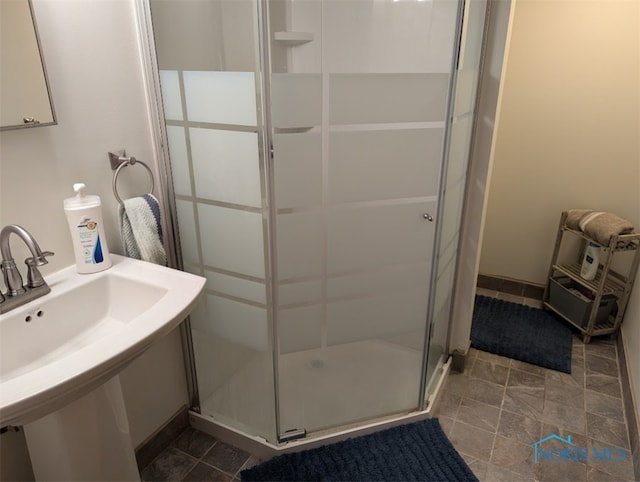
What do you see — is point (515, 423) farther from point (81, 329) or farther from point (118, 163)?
point (118, 163)

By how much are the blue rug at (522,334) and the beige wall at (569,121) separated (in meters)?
0.31

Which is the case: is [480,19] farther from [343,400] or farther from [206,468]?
[206,468]

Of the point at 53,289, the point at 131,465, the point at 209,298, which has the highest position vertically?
the point at 53,289

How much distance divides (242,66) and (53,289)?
→ 814mm

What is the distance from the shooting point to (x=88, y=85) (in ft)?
4.10

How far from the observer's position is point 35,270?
112 centimetres

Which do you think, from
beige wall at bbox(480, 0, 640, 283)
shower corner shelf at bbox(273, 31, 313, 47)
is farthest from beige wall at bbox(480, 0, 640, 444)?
shower corner shelf at bbox(273, 31, 313, 47)

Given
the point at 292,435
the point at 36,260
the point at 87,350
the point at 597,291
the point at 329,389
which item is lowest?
the point at 292,435

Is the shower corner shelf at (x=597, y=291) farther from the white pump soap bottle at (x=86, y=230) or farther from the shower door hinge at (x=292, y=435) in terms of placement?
the white pump soap bottle at (x=86, y=230)

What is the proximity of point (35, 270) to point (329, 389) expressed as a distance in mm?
1179

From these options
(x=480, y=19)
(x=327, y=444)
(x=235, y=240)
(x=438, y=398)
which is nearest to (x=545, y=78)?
(x=480, y=19)

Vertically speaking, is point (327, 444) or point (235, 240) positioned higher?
point (235, 240)

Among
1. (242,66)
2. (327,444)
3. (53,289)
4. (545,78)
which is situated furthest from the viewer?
(545,78)

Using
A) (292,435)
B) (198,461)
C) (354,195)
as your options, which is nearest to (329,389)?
(292,435)
